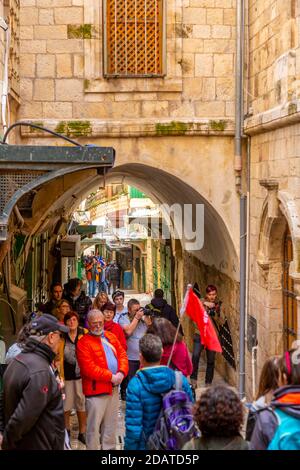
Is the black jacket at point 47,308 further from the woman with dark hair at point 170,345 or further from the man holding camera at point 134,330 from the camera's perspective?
the woman with dark hair at point 170,345

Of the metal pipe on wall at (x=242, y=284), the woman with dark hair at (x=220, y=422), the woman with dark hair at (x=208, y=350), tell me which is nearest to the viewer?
the woman with dark hair at (x=220, y=422)

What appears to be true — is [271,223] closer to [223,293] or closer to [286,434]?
[223,293]

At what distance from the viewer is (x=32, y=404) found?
5.21m

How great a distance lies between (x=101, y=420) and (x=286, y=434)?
384cm

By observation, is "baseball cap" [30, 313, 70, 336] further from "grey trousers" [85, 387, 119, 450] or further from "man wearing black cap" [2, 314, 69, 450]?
"grey trousers" [85, 387, 119, 450]

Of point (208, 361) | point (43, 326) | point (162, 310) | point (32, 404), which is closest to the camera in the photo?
point (32, 404)

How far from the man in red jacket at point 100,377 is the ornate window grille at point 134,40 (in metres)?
5.12

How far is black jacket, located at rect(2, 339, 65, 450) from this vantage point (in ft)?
17.1

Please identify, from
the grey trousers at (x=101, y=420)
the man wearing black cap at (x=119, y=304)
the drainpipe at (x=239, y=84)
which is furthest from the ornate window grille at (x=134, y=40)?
the grey trousers at (x=101, y=420)

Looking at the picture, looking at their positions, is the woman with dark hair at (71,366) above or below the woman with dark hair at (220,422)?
below

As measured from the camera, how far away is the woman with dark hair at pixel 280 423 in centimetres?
439

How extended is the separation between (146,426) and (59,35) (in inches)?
291

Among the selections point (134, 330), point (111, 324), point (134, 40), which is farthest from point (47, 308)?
point (134, 40)
